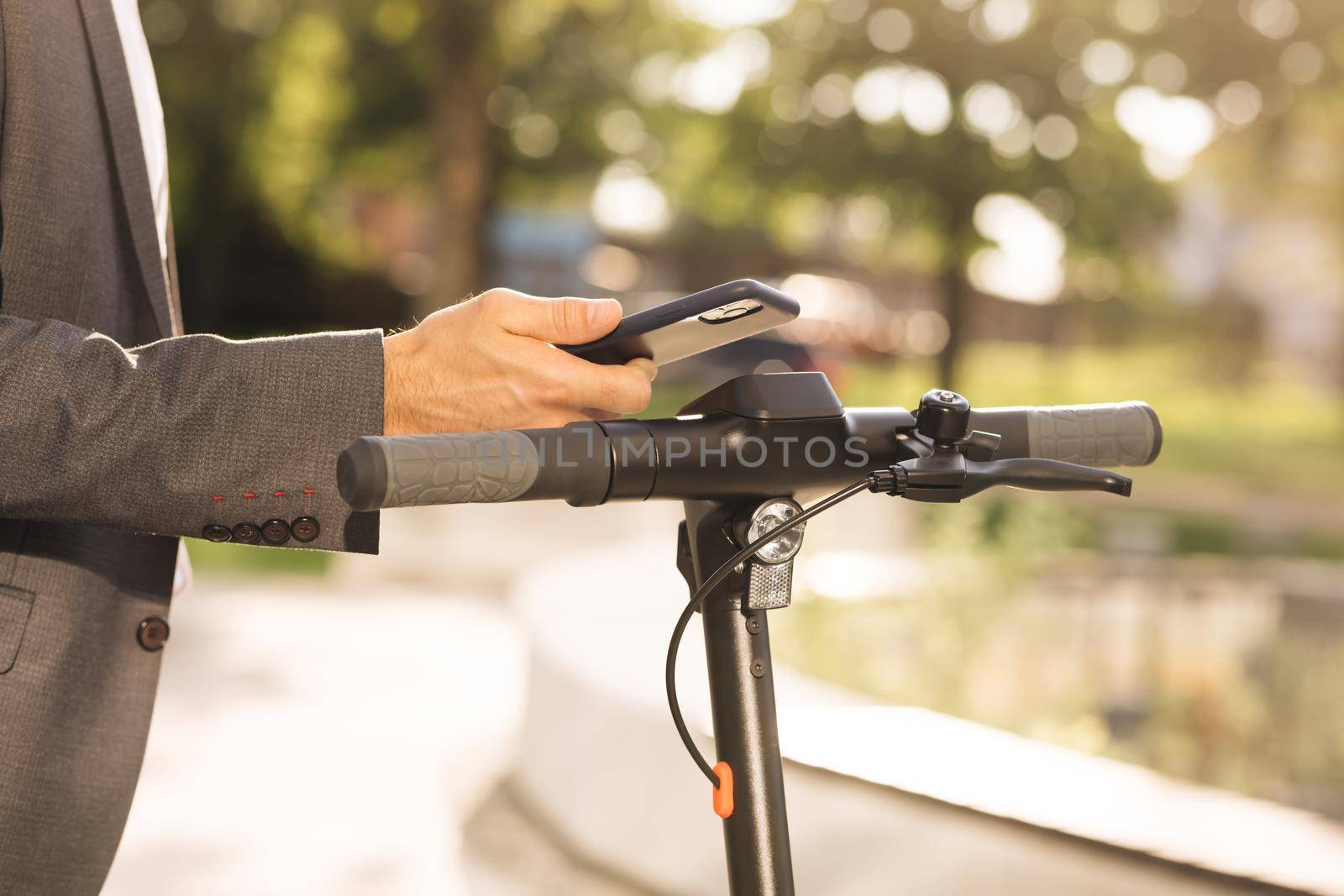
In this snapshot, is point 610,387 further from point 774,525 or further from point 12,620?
point 12,620

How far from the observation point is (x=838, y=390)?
13047 millimetres

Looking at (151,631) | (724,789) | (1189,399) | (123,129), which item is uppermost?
(123,129)

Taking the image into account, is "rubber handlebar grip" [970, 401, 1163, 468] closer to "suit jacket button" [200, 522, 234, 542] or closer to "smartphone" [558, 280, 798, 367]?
"smartphone" [558, 280, 798, 367]

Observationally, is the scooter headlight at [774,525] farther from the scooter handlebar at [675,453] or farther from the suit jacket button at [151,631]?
the suit jacket button at [151,631]

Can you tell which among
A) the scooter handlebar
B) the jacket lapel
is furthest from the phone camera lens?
the jacket lapel

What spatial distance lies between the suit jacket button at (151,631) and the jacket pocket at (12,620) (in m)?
0.14

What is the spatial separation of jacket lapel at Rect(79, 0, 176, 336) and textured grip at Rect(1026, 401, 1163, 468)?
98 cm

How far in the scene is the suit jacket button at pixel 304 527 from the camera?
3.66 feet

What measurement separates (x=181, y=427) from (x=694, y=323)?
457mm

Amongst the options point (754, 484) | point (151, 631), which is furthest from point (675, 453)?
point (151, 631)

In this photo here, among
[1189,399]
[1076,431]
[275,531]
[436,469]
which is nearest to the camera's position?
[436,469]

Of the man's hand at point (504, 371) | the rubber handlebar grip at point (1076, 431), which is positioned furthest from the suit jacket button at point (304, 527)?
the rubber handlebar grip at point (1076, 431)

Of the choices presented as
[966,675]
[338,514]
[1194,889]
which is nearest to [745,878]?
[338,514]

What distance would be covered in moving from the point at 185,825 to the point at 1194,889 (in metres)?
2.94
